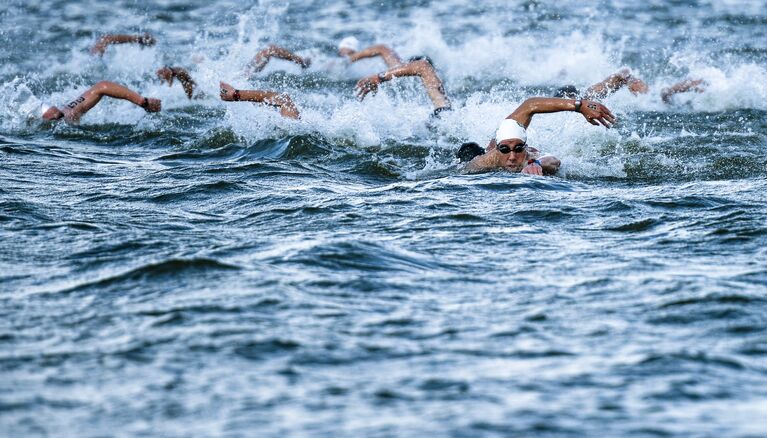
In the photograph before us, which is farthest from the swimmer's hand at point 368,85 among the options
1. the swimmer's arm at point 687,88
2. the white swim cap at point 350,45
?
the white swim cap at point 350,45

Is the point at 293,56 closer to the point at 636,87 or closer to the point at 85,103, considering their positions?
the point at 85,103

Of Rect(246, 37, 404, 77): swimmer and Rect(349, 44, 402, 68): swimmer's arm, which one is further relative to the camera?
Rect(246, 37, 404, 77): swimmer

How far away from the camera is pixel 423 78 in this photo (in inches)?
642

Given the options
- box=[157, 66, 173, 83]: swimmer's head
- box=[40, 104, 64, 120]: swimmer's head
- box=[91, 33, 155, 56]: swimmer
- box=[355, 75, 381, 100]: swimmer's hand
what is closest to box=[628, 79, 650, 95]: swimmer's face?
box=[355, 75, 381, 100]: swimmer's hand

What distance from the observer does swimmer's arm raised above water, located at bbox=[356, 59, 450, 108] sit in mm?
15328

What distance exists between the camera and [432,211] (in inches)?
422

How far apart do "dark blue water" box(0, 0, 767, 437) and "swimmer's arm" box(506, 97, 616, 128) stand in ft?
2.33

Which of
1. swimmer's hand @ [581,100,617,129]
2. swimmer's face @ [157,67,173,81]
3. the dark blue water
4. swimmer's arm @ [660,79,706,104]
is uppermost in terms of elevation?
swimmer's face @ [157,67,173,81]

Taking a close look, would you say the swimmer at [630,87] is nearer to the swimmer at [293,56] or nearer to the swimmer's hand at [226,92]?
the swimmer at [293,56]

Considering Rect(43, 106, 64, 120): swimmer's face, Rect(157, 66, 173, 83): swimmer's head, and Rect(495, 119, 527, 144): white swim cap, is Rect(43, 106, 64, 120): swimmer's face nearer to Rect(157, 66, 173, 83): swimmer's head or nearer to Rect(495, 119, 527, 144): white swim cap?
Rect(157, 66, 173, 83): swimmer's head

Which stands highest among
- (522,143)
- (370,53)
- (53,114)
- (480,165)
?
(370,53)

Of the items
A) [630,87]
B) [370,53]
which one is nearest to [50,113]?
[370,53]

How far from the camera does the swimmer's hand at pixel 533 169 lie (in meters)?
12.6

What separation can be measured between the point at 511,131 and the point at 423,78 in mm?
3775
